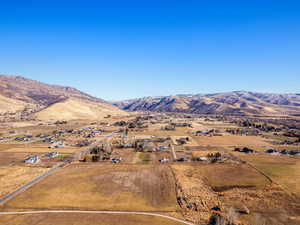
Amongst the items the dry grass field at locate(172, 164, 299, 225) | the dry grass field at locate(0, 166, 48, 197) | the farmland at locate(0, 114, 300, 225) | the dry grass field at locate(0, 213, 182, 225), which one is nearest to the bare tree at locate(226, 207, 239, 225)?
the farmland at locate(0, 114, 300, 225)

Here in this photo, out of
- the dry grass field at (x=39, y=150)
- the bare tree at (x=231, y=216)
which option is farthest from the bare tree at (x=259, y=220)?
the dry grass field at (x=39, y=150)

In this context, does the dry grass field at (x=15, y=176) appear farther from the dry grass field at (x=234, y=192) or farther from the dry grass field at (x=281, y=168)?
the dry grass field at (x=281, y=168)

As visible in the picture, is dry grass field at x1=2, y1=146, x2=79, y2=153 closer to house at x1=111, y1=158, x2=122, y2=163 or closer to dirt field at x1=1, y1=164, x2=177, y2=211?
house at x1=111, y1=158, x2=122, y2=163

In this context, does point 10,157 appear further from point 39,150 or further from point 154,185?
point 154,185

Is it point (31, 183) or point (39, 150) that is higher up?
point (39, 150)

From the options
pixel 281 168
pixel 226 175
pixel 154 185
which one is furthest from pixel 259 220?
pixel 281 168

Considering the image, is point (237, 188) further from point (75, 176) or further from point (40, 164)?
point (40, 164)
